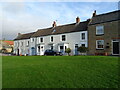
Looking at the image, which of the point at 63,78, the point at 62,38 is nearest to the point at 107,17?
the point at 62,38

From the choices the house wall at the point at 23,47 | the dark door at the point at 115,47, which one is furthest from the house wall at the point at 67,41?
the house wall at the point at 23,47

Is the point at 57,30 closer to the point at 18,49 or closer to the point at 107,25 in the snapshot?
A: the point at 107,25

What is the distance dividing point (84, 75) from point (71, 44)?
88.0 ft

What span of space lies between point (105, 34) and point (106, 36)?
0.46 metres

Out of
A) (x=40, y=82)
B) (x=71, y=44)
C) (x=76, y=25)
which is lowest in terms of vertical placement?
(x=40, y=82)

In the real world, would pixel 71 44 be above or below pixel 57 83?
above

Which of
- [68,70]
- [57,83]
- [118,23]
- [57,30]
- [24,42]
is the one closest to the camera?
[57,83]

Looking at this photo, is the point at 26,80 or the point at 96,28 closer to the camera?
the point at 26,80

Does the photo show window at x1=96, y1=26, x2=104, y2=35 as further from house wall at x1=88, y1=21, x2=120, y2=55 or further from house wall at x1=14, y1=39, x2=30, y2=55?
house wall at x1=14, y1=39, x2=30, y2=55

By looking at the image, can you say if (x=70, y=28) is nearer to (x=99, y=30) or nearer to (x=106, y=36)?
(x=99, y=30)

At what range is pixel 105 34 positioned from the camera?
27844 mm

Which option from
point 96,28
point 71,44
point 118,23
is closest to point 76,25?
point 71,44

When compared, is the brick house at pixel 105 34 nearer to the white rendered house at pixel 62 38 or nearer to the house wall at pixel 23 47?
the white rendered house at pixel 62 38

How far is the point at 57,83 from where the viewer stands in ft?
28.2
